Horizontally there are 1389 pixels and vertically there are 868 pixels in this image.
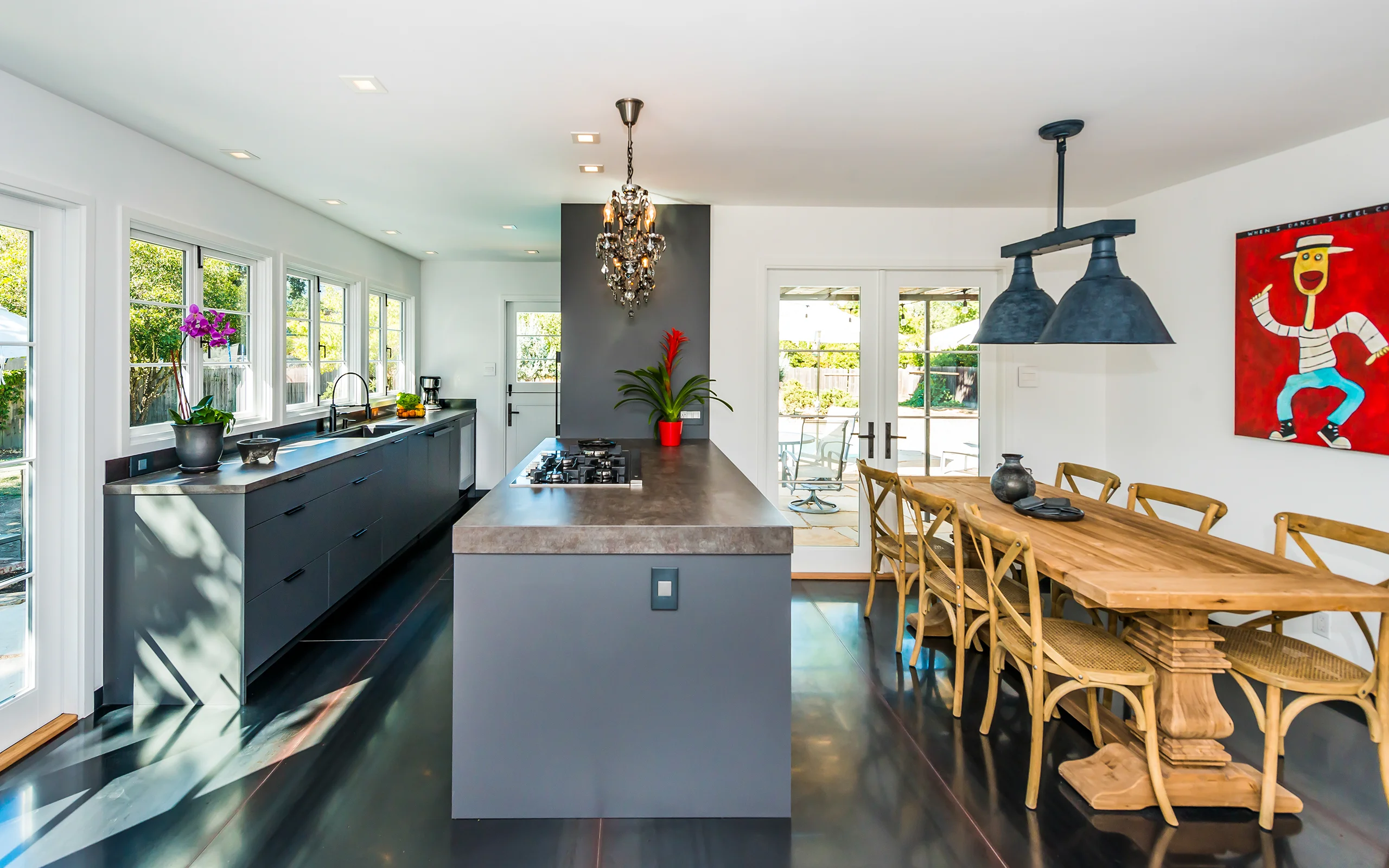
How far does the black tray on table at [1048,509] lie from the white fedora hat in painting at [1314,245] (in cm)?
162

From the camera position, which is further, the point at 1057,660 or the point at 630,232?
the point at 630,232

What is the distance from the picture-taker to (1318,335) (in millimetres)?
3182

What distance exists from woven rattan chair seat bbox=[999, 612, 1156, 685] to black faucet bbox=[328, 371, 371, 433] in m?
4.41

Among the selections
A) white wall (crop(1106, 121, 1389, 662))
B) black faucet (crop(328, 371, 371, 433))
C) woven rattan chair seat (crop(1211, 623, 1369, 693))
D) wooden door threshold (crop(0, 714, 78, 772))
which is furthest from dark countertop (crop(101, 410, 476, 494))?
white wall (crop(1106, 121, 1389, 662))

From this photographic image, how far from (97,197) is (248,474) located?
48.6 inches

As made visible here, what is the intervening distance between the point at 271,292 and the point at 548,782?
3.54 meters

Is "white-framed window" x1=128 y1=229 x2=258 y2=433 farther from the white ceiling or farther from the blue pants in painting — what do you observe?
the blue pants in painting

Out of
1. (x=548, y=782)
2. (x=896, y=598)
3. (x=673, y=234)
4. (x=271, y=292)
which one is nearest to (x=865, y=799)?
(x=548, y=782)

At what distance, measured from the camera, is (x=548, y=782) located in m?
2.07

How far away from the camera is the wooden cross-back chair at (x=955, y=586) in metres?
2.70

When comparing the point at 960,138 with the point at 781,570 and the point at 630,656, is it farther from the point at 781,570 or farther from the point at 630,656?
the point at 630,656

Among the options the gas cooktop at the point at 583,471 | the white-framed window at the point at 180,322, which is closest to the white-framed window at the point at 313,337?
the white-framed window at the point at 180,322

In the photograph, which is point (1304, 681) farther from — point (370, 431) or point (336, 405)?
point (336, 405)

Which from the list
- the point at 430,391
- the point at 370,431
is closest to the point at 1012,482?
the point at 370,431
